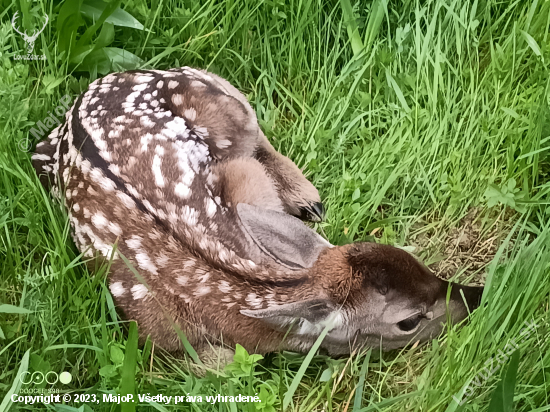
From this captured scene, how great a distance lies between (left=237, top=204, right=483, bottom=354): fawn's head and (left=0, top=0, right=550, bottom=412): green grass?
0.15 metres

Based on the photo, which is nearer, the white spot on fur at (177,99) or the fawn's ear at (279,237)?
the fawn's ear at (279,237)

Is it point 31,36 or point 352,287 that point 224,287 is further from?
point 31,36

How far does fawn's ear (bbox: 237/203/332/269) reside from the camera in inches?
97.2

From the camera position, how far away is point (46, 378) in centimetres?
239

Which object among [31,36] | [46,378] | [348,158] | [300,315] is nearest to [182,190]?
[300,315]

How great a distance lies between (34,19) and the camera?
10.3 ft

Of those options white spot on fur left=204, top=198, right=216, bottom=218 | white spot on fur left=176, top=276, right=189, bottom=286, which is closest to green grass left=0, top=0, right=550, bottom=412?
white spot on fur left=176, top=276, right=189, bottom=286

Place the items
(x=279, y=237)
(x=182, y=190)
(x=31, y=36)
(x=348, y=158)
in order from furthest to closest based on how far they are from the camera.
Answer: (x=348, y=158)
(x=31, y=36)
(x=182, y=190)
(x=279, y=237)

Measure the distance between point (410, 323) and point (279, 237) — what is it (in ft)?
2.24

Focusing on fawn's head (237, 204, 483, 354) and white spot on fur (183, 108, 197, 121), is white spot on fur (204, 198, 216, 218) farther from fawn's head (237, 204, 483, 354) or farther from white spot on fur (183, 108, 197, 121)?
white spot on fur (183, 108, 197, 121)

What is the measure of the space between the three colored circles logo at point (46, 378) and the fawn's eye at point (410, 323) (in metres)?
1.42

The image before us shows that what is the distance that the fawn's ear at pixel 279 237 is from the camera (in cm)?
247

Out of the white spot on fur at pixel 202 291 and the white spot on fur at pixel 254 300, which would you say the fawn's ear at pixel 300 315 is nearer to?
the white spot on fur at pixel 254 300

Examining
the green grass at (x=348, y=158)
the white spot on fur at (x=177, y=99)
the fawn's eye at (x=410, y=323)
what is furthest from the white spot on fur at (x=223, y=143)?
the fawn's eye at (x=410, y=323)
